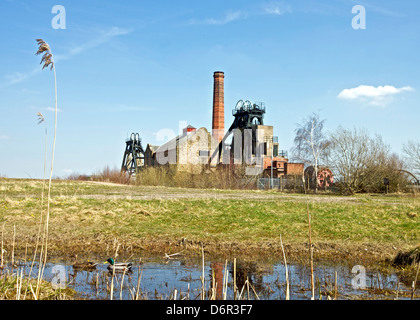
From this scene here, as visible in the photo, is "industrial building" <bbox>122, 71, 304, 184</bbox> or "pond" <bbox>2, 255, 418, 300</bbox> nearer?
"pond" <bbox>2, 255, 418, 300</bbox>

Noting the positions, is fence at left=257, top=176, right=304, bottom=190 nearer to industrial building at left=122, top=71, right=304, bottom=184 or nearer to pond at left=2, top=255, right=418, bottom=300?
industrial building at left=122, top=71, right=304, bottom=184

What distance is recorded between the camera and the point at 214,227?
1271cm

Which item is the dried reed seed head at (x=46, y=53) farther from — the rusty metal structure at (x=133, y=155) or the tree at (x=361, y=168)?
the rusty metal structure at (x=133, y=155)

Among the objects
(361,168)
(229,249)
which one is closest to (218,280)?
(229,249)

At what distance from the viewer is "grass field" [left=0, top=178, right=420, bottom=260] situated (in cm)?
1047

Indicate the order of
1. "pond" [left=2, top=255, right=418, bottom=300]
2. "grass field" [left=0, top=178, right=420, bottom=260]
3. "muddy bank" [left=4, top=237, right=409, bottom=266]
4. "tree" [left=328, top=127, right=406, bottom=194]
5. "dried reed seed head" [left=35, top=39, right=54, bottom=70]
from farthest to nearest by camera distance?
"tree" [left=328, top=127, right=406, bottom=194] → "grass field" [left=0, top=178, right=420, bottom=260] → "muddy bank" [left=4, top=237, right=409, bottom=266] → "pond" [left=2, top=255, right=418, bottom=300] → "dried reed seed head" [left=35, top=39, right=54, bottom=70]

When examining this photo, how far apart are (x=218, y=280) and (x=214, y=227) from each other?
522 centimetres

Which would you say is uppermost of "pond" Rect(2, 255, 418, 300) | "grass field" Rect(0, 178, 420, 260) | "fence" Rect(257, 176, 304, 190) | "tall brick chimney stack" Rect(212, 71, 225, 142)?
"tall brick chimney stack" Rect(212, 71, 225, 142)

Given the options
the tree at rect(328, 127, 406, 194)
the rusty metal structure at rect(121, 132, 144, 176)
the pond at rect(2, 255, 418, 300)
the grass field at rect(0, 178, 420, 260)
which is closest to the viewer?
the pond at rect(2, 255, 418, 300)

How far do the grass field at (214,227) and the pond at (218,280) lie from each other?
57.8 inches

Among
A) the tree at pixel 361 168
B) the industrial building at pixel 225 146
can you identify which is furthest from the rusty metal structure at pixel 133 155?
the tree at pixel 361 168

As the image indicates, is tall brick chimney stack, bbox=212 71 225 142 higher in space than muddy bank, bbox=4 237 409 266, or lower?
higher

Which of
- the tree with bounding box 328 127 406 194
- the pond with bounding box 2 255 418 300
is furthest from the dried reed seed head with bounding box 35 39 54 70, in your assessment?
the tree with bounding box 328 127 406 194

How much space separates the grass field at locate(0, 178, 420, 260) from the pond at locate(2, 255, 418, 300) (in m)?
1.47
